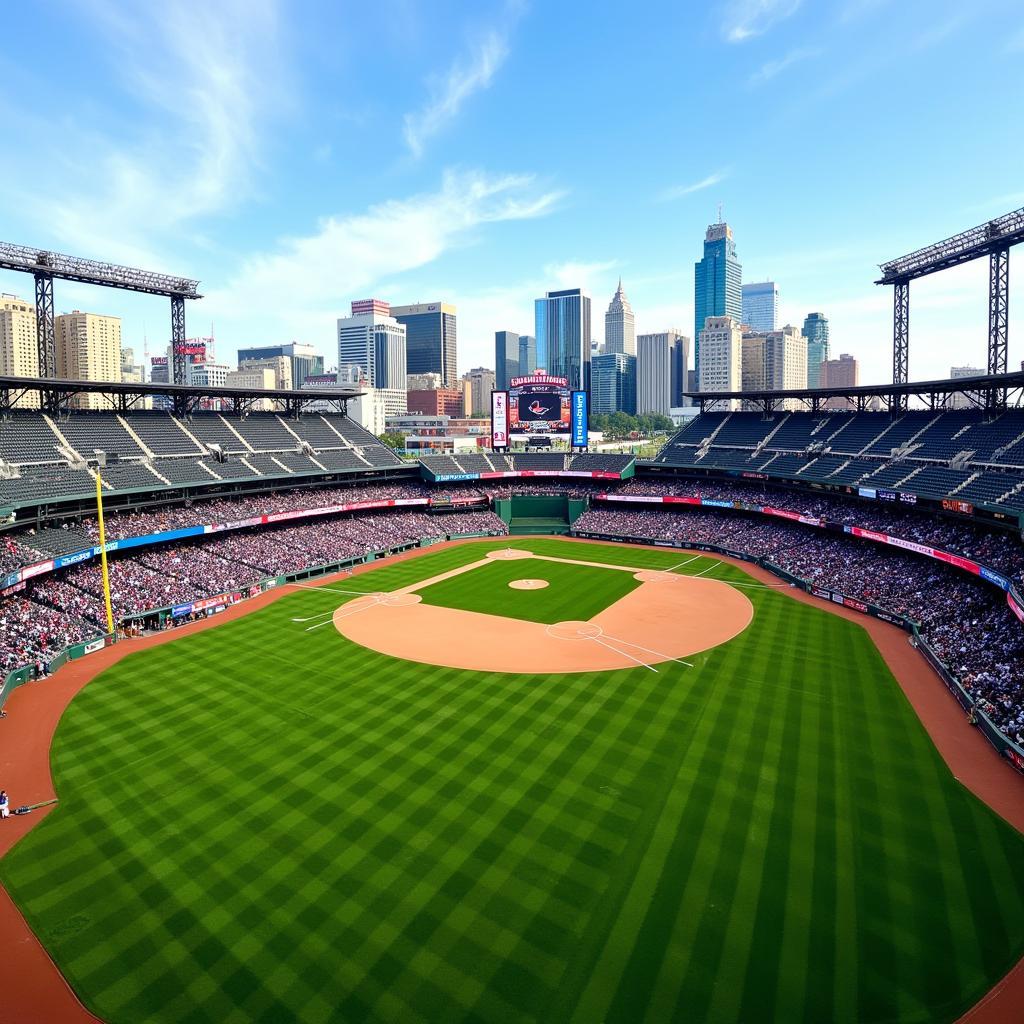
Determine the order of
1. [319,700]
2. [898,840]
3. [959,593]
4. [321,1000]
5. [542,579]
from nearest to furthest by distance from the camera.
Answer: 1. [321,1000]
2. [898,840]
3. [319,700]
4. [959,593]
5. [542,579]

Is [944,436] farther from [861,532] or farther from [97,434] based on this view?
[97,434]

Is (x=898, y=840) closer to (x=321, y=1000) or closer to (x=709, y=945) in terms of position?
(x=709, y=945)

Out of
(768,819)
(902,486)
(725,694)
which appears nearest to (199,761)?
(768,819)

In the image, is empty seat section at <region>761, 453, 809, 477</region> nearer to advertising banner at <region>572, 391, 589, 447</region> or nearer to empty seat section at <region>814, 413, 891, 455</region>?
empty seat section at <region>814, 413, 891, 455</region>

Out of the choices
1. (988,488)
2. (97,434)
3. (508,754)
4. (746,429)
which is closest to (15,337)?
(97,434)

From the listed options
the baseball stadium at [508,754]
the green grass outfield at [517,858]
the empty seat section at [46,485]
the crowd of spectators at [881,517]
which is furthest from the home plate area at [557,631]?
the empty seat section at [46,485]
